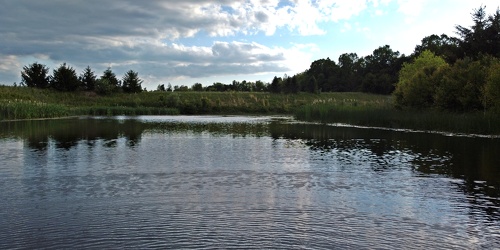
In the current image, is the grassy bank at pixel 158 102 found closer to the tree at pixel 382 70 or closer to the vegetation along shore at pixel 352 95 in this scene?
the vegetation along shore at pixel 352 95

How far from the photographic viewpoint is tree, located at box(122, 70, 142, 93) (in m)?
100

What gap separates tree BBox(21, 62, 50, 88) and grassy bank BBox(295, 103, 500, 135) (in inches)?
2221

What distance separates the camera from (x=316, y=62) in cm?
17275

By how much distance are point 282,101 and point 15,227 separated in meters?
97.6

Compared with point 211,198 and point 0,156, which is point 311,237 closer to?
point 211,198

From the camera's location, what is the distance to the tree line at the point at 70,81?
8900 cm

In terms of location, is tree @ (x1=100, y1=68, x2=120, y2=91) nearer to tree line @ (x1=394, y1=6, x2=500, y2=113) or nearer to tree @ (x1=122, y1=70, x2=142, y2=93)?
tree @ (x1=122, y1=70, x2=142, y2=93)

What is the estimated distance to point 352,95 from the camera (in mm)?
117250

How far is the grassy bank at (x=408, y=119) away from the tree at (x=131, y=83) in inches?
1995

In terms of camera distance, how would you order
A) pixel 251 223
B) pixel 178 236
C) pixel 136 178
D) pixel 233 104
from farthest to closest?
pixel 233 104 < pixel 136 178 < pixel 251 223 < pixel 178 236

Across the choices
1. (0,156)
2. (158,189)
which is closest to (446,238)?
(158,189)

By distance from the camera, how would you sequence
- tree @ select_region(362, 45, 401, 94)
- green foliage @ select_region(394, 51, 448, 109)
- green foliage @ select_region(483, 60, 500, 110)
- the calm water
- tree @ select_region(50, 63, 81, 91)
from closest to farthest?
1. the calm water
2. green foliage @ select_region(483, 60, 500, 110)
3. green foliage @ select_region(394, 51, 448, 109)
4. tree @ select_region(50, 63, 81, 91)
5. tree @ select_region(362, 45, 401, 94)

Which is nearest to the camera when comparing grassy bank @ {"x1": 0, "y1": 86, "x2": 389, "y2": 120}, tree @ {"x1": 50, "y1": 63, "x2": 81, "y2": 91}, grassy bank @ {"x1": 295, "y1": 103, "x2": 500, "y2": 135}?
grassy bank @ {"x1": 295, "y1": 103, "x2": 500, "y2": 135}

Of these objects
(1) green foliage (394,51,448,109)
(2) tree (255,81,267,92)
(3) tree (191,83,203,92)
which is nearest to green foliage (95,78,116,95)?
(3) tree (191,83,203,92)
